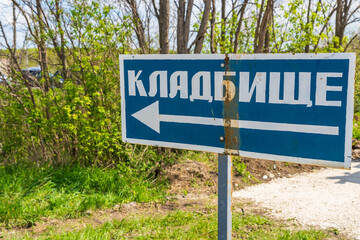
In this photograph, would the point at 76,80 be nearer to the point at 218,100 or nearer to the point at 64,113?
the point at 64,113

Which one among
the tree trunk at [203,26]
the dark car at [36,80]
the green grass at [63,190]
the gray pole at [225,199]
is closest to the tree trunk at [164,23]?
the tree trunk at [203,26]

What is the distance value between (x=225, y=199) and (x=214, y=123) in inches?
15.1

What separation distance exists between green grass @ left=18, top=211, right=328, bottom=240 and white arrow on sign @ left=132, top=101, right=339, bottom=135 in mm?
1935

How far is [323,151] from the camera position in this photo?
61.9 inches

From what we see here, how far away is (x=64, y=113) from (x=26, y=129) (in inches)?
64.1

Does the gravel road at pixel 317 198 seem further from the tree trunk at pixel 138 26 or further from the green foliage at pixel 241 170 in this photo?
the tree trunk at pixel 138 26

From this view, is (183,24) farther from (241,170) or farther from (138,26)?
(241,170)

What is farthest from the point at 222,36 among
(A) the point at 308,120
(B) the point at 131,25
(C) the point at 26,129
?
(A) the point at 308,120

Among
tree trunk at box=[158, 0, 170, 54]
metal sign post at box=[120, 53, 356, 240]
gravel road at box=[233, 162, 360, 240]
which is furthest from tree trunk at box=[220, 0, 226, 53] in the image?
metal sign post at box=[120, 53, 356, 240]

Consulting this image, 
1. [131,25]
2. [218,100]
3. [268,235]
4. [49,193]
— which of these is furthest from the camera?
[131,25]

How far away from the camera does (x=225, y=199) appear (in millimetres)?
1756

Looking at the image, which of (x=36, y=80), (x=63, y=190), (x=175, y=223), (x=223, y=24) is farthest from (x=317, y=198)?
(x=36, y=80)

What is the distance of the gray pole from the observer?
1742mm

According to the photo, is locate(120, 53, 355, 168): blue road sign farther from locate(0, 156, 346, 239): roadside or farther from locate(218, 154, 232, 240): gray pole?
locate(0, 156, 346, 239): roadside
